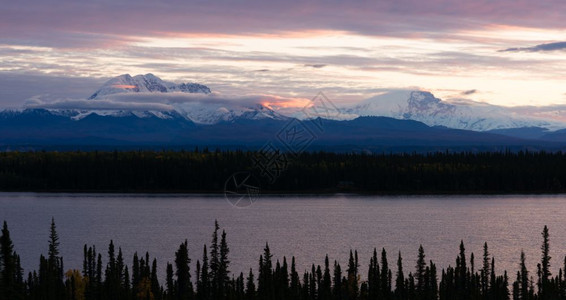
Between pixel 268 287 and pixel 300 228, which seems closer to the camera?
pixel 268 287

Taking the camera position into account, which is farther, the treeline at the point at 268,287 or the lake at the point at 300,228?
the lake at the point at 300,228

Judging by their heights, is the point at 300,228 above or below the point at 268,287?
below

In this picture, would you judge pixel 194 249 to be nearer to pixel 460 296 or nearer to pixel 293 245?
pixel 293 245

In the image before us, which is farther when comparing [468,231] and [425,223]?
[425,223]

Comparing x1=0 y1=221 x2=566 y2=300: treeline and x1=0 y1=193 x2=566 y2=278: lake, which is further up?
x1=0 y1=221 x2=566 y2=300: treeline

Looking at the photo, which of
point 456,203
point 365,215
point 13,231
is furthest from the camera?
point 456,203

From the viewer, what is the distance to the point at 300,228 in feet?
467

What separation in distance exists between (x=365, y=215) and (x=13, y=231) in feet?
196

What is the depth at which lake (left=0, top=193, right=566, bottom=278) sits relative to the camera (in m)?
110

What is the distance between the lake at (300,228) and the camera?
11031cm

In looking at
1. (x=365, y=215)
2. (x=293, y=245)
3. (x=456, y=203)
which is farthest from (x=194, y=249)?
(x=456, y=203)

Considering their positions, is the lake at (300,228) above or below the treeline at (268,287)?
below

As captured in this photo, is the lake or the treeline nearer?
the treeline

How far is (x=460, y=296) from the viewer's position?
77.9m
